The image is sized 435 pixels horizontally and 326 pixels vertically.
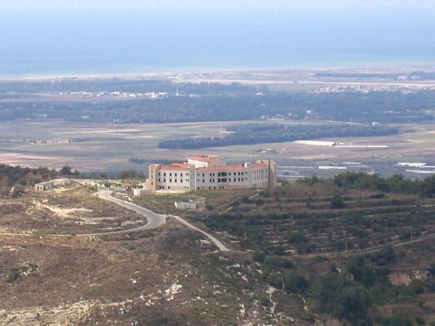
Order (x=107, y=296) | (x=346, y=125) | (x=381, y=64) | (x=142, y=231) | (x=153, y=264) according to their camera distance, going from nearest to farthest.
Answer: (x=107, y=296) < (x=153, y=264) < (x=142, y=231) < (x=346, y=125) < (x=381, y=64)

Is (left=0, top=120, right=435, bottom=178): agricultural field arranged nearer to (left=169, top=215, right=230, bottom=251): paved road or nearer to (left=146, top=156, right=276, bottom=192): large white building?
(left=146, top=156, right=276, bottom=192): large white building

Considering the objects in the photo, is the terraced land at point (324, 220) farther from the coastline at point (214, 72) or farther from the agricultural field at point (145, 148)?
the coastline at point (214, 72)

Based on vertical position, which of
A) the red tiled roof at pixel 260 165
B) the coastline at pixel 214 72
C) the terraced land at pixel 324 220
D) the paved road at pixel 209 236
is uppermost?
the red tiled roof at pixel 260 165

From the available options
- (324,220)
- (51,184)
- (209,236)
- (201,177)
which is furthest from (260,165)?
(209,236)

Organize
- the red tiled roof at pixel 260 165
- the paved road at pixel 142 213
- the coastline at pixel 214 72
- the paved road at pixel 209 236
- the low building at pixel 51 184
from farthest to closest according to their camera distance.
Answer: the coastline at pixel 214 72
the red tiled roof at pixel 260 165
the low building at pixel 51 184
the paved road at pixel 142 213
the paved road at pixel 209 236

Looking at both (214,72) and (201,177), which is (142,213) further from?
(214,72)

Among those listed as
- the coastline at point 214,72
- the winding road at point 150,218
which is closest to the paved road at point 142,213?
the winding road at point 150,218

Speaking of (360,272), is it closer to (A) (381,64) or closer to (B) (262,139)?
(B) (262,139)

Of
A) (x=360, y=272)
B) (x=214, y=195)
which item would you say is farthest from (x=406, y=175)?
(x=360, y=272)
